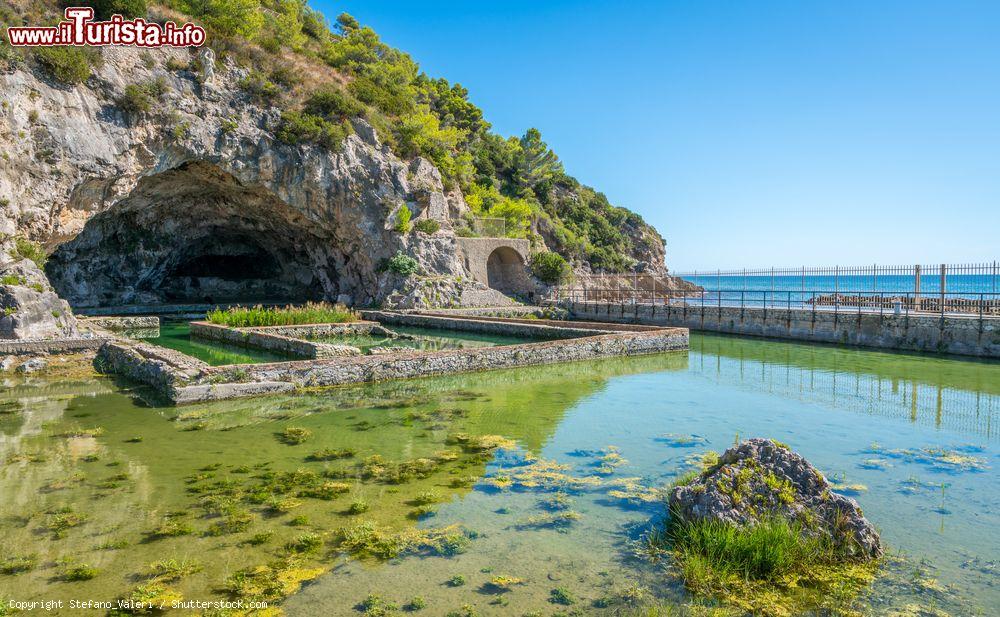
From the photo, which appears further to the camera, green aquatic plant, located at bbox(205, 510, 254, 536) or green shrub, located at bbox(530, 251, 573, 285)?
green shrub, located at bbox(530, 251, 573, 285)

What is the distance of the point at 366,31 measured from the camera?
40.2m

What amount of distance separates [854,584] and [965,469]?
12.5 feet

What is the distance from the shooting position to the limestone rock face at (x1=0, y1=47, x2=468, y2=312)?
20453 millimetres

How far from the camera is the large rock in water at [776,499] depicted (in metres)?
4.55

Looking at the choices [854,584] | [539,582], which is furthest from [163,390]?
[854,584]

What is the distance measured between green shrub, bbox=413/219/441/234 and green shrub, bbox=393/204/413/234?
25.7 inches

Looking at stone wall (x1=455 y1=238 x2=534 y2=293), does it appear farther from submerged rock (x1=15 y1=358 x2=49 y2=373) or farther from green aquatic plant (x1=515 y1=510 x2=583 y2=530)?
green aquatic plant (x1=515 y1=510 x2=583 y2=530)

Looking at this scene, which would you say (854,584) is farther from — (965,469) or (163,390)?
(163,390)

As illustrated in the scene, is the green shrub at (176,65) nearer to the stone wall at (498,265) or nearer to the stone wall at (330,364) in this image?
the stone wall at (330,364)

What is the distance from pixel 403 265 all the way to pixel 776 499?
2779 centimetres

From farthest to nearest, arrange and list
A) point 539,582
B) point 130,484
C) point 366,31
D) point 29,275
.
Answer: point 366,31 → point 29,275 → point 130,484 → point 539,582

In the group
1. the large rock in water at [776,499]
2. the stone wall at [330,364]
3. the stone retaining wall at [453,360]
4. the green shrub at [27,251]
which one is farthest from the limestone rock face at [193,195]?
the large rock in water at [776,499]

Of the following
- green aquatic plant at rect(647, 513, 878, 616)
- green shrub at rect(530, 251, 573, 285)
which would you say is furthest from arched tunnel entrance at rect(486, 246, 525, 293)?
green aquatic plant at rect(647, 513, 878, 616)

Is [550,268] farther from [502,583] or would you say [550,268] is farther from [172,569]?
[172,569]
